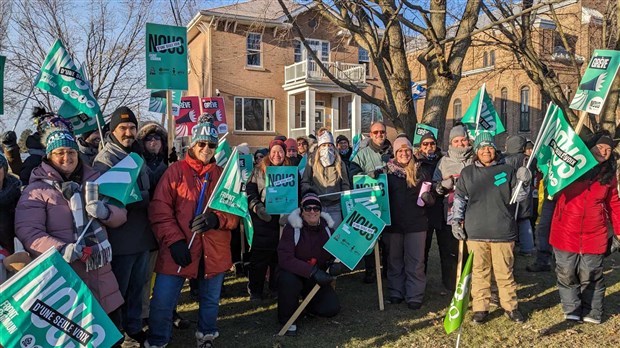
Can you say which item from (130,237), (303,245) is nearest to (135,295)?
(130,237)

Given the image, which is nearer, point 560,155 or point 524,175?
point 524,175

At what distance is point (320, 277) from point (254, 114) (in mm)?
21525

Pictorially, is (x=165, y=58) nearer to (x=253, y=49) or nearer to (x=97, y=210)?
(x=97, y=210)

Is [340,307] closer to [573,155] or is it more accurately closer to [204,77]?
[573,155]

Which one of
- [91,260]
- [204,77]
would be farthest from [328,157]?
[204,77]

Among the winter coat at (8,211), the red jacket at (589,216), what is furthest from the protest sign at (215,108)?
the red jacket at (589,216)

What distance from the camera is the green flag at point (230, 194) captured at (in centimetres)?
440

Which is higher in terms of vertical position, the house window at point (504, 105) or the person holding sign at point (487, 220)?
the house window at point (504, 105)

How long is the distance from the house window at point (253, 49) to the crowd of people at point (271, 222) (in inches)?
751

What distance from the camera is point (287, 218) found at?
18.6 feet

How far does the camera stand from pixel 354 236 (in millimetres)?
5520

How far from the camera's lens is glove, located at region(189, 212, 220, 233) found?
4.30 m

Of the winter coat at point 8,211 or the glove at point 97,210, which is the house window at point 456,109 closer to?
the glove at point 97,210

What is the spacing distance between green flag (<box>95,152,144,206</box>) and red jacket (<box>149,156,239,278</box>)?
9.3 inches
